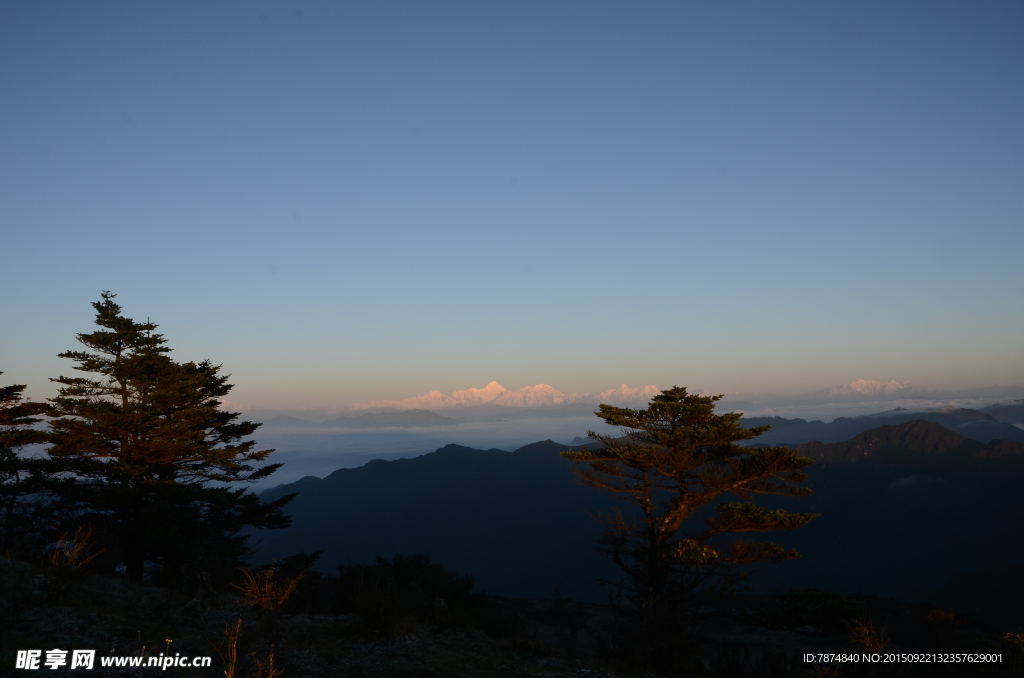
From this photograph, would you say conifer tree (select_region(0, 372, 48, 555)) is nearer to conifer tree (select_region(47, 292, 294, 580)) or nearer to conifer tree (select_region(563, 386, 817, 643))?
conifer tree (select_region(47, 292, 294, 580))

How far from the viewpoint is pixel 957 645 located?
16172 mm

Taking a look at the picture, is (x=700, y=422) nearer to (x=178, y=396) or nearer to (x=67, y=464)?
(x=178, y=396)

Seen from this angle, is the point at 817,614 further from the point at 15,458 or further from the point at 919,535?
the point at 919,535

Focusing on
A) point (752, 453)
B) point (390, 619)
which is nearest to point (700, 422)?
point (752, 453)

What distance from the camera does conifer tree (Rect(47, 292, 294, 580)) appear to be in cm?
2456

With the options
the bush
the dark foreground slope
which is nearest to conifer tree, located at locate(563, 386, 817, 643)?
the bush

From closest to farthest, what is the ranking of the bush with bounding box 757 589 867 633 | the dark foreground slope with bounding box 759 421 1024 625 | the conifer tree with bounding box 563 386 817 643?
the conifer tree with bounding box 563 386 817 643, the bush with bounding box 757 589 867 633, the dark foreground slope with bounding box 759 421 1024 625

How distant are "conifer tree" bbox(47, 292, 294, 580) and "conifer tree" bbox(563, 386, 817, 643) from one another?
17.1 metres

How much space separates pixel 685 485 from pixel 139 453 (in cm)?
2443

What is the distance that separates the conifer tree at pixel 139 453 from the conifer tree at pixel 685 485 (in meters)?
17.1

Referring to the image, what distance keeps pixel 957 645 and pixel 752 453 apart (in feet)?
24.7

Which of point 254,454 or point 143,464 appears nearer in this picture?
point 143,464

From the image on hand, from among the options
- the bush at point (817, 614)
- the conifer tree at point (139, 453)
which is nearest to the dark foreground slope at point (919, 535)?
the bush at point (817, 614)

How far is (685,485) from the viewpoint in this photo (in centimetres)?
1961
